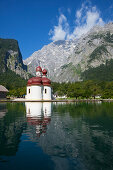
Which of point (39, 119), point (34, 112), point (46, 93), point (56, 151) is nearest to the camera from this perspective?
point (56, 151)

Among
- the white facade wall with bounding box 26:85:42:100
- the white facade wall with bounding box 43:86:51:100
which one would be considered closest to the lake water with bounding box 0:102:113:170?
the white facade wall with bounding box 26:85:42:100

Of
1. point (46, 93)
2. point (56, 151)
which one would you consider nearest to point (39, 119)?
point (56, 151)

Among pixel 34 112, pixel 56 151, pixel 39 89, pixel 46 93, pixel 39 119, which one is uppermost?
pixel 39 89

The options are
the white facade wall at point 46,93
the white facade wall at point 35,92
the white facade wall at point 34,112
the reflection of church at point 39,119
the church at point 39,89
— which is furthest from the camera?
the white facade wall at point 46,93

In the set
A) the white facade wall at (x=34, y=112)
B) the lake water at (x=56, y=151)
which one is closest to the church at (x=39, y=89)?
the white facade wall at (x=34, y=112)

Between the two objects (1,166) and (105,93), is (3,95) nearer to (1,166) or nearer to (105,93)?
(105,93)

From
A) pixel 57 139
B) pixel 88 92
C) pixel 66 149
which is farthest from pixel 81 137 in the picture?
pixel 88 92

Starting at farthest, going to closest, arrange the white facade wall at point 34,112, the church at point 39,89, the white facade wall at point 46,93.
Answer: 1. the white facade wall at point 46,93
2. the church at point 39,89
3. the white facade wall at point 34,112

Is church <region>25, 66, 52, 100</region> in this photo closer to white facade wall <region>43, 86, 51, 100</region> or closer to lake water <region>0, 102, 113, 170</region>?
white facade wall <region>43, 86, 51, 100</region>

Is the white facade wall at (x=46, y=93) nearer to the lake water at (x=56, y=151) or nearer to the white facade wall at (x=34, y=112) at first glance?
the white facade wall at (x=34, y=112)

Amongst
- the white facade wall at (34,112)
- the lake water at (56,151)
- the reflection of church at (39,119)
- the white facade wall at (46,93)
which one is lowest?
the lake water at (56,151)

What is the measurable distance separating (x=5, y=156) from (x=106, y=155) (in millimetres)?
5675

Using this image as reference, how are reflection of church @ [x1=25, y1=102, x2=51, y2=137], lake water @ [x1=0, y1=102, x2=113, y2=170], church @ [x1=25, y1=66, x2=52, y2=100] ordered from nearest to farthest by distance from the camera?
lake water @ [x1=0, y1=102, x2=113, y2=170] < reflection of church @ [x1=25, y1=102, x2=51, y2=137] < church @ [x1=25, y1=66, x2=52, y2=100]

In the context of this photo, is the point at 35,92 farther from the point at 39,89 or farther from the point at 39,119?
the point at 39,119
